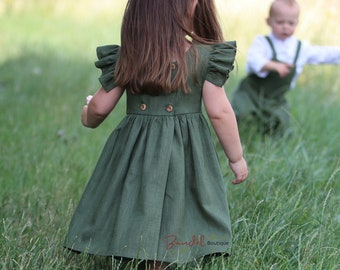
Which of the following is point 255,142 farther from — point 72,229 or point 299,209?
point 72,229

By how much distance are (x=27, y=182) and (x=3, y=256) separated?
1.17 meters

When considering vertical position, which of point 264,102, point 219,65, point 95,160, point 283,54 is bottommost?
point 95,160

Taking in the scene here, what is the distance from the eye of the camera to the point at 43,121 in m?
5.98

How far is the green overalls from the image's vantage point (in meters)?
5.54

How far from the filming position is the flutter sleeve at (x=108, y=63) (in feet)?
10.7

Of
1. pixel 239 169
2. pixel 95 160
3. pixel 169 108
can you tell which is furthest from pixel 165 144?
pixel 95 160

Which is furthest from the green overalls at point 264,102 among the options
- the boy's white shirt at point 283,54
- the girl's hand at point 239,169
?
the girl's hand at point 239,169

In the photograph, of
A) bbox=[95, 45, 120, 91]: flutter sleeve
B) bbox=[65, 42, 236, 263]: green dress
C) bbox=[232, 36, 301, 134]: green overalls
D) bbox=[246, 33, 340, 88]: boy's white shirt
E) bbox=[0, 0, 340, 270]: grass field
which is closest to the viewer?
bbox=[65, 42, 236, 263]: green dress

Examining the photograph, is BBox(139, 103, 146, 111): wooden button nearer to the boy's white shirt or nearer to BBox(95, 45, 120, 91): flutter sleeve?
BBox(95, 45, 120, 91): flutter sleeve

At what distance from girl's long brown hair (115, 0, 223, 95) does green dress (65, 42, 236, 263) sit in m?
0.06

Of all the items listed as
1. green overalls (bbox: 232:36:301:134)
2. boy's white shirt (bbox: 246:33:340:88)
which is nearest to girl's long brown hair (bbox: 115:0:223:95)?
boy's white shirt (bbox: 246:33:340:88)

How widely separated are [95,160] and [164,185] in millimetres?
1926

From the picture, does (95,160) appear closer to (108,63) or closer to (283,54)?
(283,54)

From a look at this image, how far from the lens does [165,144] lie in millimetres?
3150
